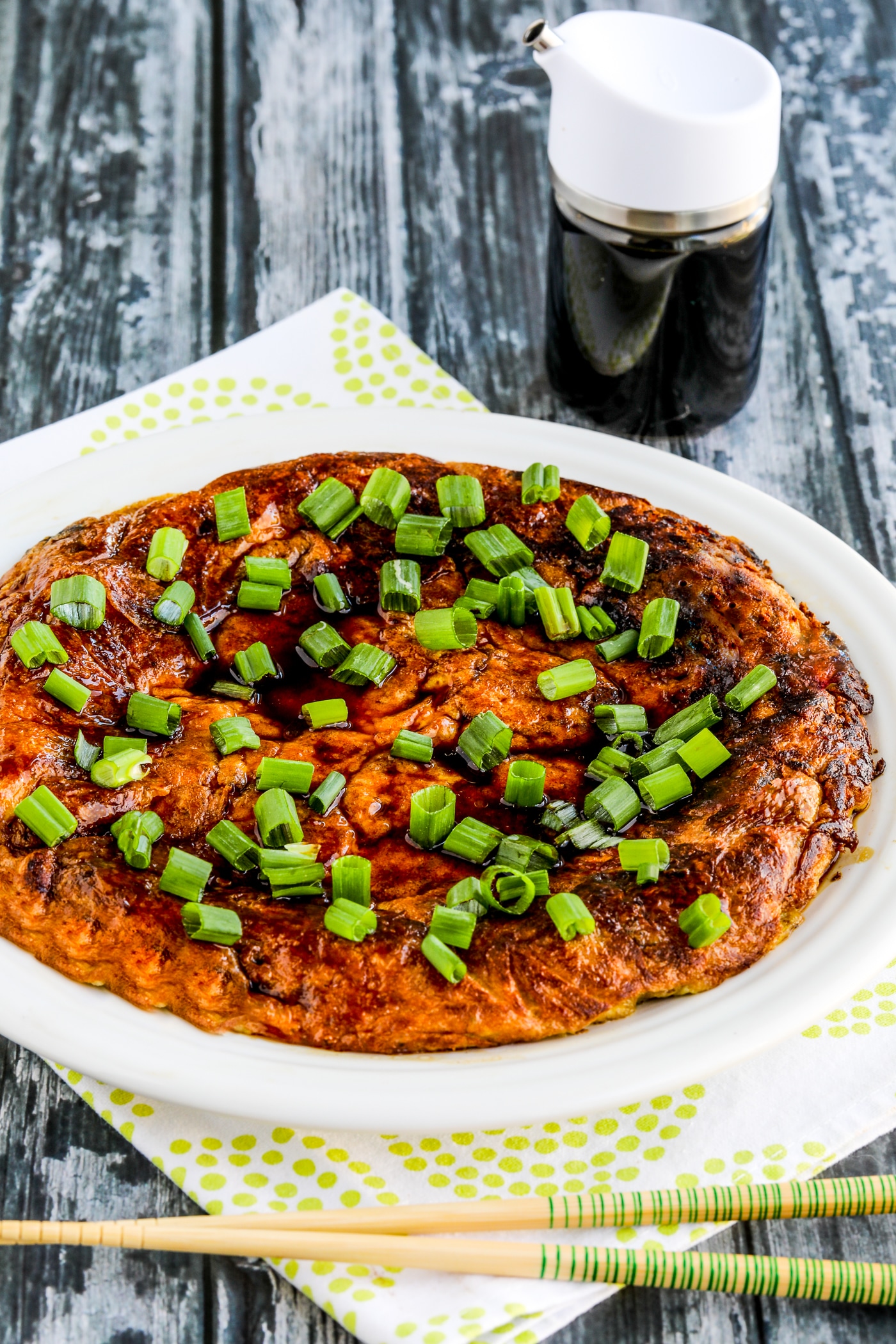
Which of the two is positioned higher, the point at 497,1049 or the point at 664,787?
the point at 664,787

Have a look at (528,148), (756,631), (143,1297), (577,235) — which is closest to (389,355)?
(577,235)

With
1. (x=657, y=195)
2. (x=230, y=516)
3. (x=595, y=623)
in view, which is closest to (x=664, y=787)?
(x=595, y=623)

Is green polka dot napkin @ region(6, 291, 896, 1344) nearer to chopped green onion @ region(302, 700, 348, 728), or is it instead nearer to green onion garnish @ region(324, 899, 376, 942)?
green onion garnish @ region(324, 899, 376, 942)

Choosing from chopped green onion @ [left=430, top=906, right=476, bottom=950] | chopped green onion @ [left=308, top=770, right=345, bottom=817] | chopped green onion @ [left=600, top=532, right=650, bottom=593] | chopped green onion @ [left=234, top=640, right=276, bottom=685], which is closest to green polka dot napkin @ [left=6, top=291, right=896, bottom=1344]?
chopped green onion @ [left=430, top=906, right=476, bottom=950]

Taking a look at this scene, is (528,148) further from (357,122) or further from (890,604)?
(890,604)

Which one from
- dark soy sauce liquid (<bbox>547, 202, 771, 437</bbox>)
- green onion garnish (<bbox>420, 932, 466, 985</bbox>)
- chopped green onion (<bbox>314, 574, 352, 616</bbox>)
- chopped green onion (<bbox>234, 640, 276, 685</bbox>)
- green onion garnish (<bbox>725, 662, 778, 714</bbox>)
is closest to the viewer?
green onion garnish (<bbox>420, 932, 466, 985</bbox>)

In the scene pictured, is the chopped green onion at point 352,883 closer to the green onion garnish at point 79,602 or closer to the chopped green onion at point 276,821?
the chopped green onion at point 276,821

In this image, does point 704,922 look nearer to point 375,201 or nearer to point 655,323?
point 655,323
